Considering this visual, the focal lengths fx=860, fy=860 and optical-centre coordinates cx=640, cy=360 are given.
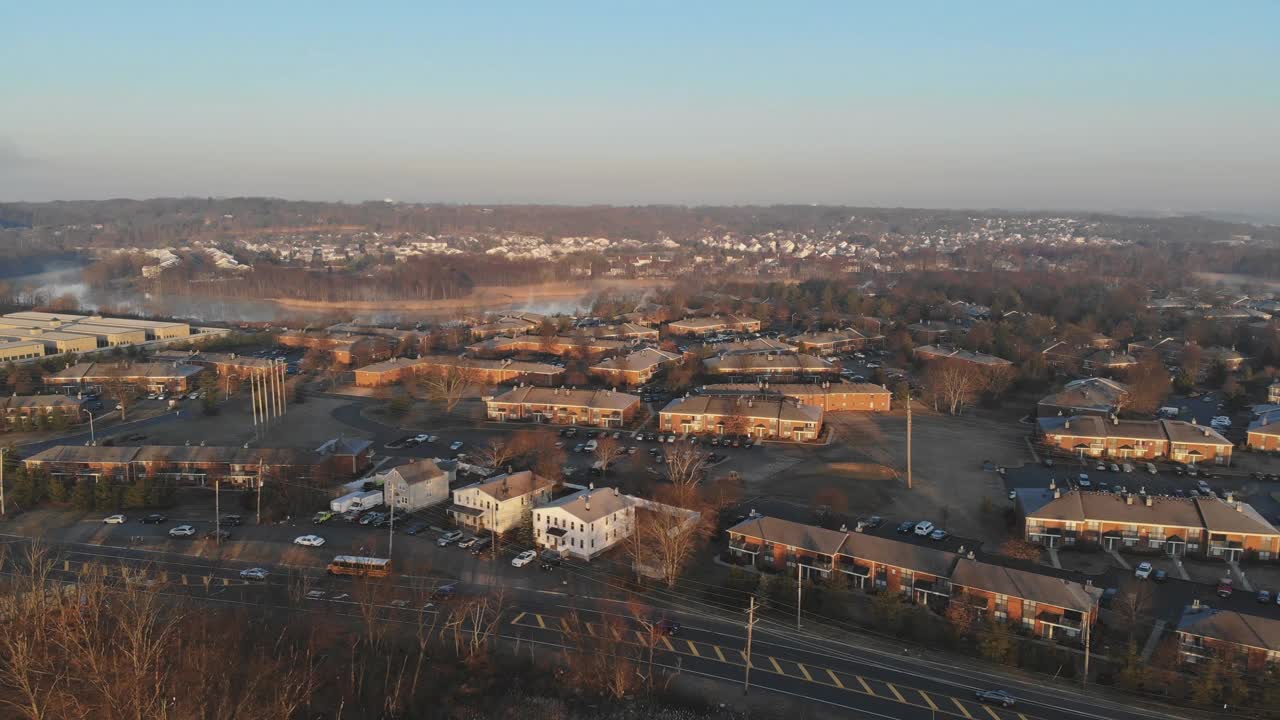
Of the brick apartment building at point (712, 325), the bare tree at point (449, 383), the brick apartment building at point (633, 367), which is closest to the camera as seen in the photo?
the bare tree at point (449, 383)

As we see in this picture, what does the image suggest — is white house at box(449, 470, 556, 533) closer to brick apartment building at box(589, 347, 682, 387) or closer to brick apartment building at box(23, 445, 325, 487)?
brick apartment building at box(23, 445, 325, 487)

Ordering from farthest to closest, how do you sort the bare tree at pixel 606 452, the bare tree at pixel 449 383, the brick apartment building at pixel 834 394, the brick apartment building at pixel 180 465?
the bare tree at pixel 449 383 < the brick apartment building at pixel 834 394 < the bare tree at pixel 606 452 < the brick apartment building at pixel 180 465

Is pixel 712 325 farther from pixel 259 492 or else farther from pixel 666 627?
pixel 666 627

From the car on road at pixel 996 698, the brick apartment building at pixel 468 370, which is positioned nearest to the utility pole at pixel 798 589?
the car on road at pixel 996 698

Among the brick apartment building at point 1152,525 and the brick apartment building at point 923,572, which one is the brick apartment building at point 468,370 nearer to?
the brick apartment building at point 923,572

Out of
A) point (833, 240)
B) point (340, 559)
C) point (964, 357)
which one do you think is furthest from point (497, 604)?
point (833, 240)

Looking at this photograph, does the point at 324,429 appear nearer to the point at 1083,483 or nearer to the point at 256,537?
the point at 256,537
